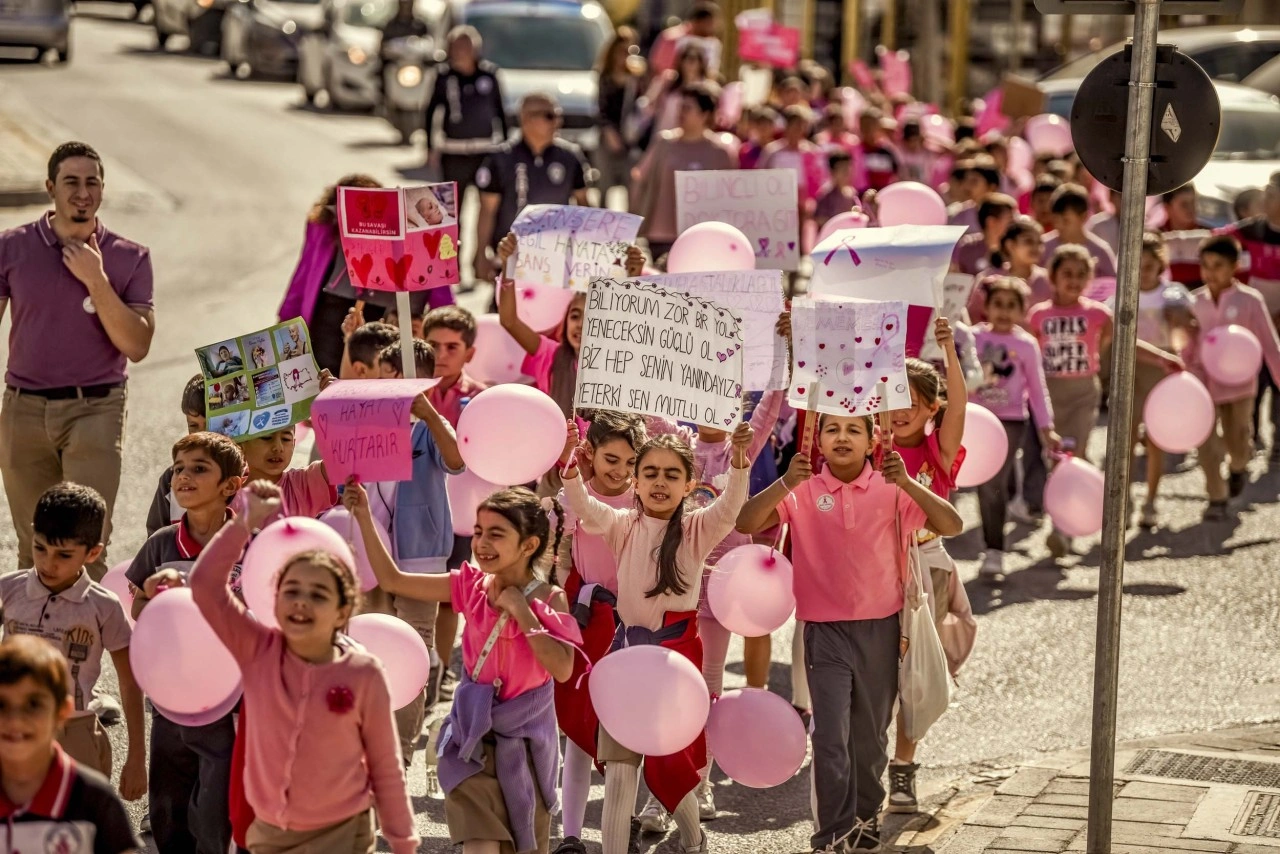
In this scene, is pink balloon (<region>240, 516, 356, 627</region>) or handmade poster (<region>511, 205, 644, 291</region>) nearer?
pink balloon (<region>240, 516, 356, 627</region>)

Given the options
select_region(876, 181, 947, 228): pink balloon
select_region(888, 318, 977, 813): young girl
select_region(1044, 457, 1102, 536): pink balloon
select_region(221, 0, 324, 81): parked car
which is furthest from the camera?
select_region(221, 0, 324, 81): parked car

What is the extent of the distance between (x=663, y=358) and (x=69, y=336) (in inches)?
101

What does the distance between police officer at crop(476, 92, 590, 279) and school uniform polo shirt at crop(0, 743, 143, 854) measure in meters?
8.46

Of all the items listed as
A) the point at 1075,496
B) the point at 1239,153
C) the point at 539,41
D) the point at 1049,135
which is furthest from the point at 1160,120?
the point at 539,41

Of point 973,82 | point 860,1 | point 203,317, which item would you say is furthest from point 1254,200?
point 860,1

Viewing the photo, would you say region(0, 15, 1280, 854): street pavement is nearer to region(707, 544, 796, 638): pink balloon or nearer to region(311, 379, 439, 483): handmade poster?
region(707, 544, 796, 638): pink balloon

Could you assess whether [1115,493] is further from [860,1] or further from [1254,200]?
[860,1]

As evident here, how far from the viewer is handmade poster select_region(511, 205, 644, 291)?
8961mm

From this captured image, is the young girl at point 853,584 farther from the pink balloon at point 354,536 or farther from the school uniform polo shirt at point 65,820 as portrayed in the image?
the school uniform polo shirt at point 65,820

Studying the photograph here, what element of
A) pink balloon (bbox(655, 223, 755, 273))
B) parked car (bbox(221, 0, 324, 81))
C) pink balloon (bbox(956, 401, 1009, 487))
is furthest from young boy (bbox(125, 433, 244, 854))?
parked car (bbox(221, 0, 324, 81))

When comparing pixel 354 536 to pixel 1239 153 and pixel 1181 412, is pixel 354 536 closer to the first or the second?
pixel 1181 412

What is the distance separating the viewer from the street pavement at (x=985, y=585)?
783 cm

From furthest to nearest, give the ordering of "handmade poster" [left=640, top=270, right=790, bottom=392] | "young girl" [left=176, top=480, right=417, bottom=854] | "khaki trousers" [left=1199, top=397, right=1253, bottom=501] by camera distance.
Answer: "khaki trousers" [left=1199, top=397, right=1253, bottom=501], "handmade poster" [left=640, top=270, right=790, bottom=392], "young girl" [left=176, top=480, right=417, bottom=854]

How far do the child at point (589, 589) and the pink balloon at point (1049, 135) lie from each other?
1061cm
